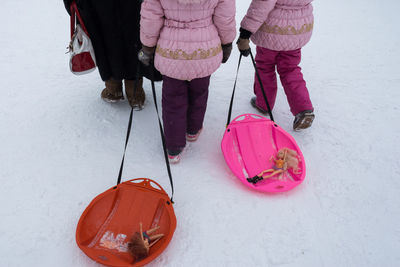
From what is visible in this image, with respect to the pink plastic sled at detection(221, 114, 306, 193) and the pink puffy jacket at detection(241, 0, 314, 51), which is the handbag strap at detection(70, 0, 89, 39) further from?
the pink plastic sled at detection(221, 114, 306, 193)

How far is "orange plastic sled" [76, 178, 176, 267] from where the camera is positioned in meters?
1.05

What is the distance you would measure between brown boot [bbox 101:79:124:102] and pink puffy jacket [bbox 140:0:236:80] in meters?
0.58

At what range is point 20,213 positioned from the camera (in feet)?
3.97

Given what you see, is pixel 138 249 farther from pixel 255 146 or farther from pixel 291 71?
pixel 291 71

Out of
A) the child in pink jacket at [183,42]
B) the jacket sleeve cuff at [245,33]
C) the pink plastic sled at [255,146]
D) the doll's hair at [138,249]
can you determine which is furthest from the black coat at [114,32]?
the doll's hair at [138,249]

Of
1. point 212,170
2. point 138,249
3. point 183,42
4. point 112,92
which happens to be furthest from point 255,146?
point 112,92

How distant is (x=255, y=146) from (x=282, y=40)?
563mm

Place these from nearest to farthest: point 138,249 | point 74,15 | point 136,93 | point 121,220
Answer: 1. point 138,249
2. point 121,220
3. point 74,15
4. point 136,93

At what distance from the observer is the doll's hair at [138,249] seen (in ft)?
3.37

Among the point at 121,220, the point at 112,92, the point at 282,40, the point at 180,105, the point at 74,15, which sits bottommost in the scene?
the point at 121,220

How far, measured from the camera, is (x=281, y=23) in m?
1.37

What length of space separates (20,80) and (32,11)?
1.22 m

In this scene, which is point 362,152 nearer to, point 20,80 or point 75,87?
point 75,87

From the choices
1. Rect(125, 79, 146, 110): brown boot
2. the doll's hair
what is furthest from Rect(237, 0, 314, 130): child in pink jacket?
the doll's hair
